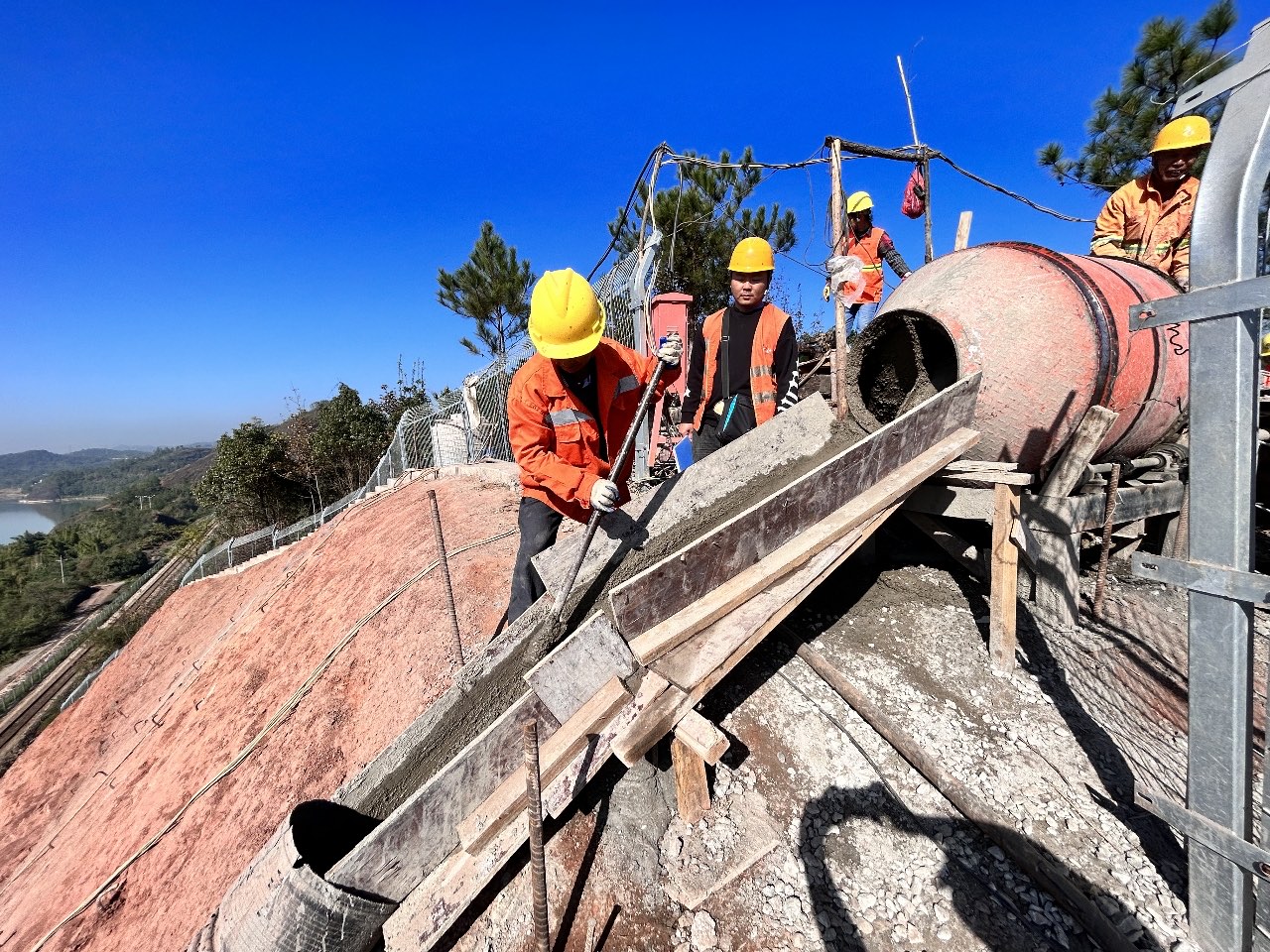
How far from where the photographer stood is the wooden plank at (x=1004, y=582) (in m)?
3.13

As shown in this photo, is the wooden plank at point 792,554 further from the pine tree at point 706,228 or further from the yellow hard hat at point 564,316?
the pine tree at point 706,228

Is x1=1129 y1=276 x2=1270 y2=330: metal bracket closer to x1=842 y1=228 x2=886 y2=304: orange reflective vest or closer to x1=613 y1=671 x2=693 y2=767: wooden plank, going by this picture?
x1=613 y1=671 x2=693 y2=767: wooden plank

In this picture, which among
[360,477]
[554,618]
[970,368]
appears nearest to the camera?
[554,618]

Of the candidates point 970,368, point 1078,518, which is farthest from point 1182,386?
point 970,368

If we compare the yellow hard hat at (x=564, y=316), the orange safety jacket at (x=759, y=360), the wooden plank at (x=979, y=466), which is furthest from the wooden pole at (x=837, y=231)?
the yellow hard hat at (x=564, y=316)

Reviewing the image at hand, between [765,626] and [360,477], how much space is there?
19343 millimetres

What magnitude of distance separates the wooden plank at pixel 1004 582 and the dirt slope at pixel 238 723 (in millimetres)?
3626

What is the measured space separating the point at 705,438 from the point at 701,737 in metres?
2.51

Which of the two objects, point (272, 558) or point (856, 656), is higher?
point (856, 656)

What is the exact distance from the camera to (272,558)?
503 inches

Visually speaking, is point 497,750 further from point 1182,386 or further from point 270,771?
point 1182,386

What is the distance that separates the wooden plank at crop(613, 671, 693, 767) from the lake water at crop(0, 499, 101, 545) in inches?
Result: 5676

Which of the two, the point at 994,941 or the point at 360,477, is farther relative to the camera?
the point at 360,477

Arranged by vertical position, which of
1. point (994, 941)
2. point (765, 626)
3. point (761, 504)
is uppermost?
point (761, 504)
